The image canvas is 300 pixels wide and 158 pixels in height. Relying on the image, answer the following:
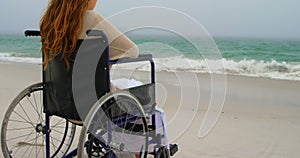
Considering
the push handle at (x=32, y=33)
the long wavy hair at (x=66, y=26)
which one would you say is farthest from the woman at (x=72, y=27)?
the push handle at (x=32, y=33)

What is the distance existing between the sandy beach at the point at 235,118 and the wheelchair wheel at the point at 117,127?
13.8 inches

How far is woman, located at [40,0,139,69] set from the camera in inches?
59.3

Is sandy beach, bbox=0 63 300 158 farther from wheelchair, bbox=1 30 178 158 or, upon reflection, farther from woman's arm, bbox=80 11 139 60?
woman's arm, bbox=80 11 139 60

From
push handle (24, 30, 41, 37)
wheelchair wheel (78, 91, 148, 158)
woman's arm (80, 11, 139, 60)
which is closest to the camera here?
wheelchair wheel (78, 91, 148, 158)

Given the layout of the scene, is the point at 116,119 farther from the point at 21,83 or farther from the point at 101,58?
the point at 21,83

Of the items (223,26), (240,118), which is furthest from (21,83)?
(223,26)

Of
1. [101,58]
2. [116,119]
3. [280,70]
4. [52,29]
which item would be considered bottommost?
[280,70]

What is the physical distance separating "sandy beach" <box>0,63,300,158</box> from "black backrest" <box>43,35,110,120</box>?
27.9 inches

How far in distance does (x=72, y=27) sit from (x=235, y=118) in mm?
2347

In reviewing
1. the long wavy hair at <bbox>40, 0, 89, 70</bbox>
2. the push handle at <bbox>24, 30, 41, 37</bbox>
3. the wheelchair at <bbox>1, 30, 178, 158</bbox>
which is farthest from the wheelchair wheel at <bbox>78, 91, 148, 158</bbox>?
the push handle at <bbox>24, 30, 41, 37</bbox>

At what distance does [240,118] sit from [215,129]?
0.58 metres

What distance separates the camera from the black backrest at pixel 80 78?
4.85 ft

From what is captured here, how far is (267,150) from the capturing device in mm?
2445

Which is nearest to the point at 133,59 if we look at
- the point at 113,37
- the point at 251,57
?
the point at 113,37
